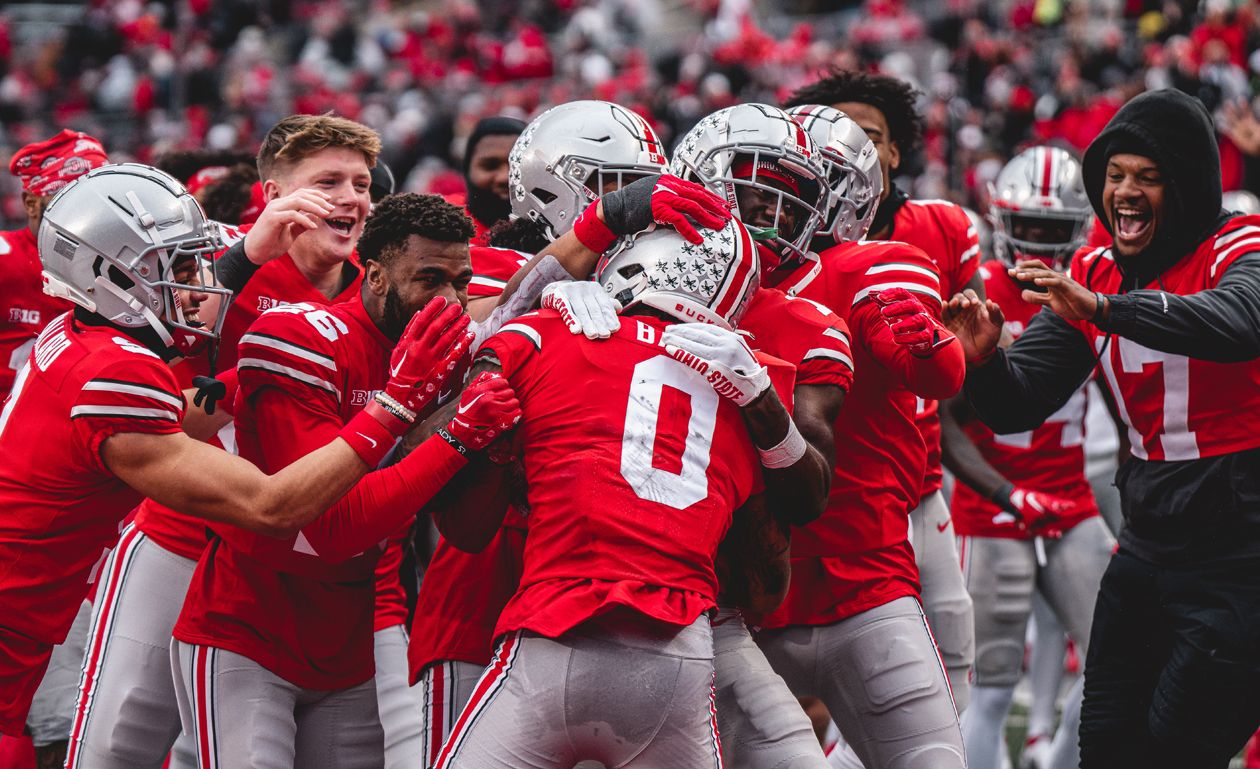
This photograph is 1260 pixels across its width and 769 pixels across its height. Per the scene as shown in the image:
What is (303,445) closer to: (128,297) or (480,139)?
(128,297)

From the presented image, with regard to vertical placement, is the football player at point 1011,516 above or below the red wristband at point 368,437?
below

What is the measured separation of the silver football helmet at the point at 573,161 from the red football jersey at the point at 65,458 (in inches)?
49.4

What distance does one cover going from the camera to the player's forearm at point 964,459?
5.75 m

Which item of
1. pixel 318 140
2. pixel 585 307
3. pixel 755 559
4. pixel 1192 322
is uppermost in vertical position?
pixel 318 140

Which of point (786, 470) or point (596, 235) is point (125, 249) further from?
point (786, 470)

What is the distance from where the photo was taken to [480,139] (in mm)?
6055

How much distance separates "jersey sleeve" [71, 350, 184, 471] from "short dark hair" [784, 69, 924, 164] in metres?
2.67

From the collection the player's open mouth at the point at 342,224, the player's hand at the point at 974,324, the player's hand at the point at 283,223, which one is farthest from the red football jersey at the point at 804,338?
the player's open mouth at the point at 342,224

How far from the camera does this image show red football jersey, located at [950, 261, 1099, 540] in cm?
615

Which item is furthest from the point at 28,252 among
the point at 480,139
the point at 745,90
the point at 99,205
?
the point at 745,90

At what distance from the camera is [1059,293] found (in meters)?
3.94

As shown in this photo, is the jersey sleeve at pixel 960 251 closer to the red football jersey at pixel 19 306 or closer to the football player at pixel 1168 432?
the football player at pixel 1168 432

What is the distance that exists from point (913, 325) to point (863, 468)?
20.5 inches

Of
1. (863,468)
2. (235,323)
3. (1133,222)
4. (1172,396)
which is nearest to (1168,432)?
(1172,396)
